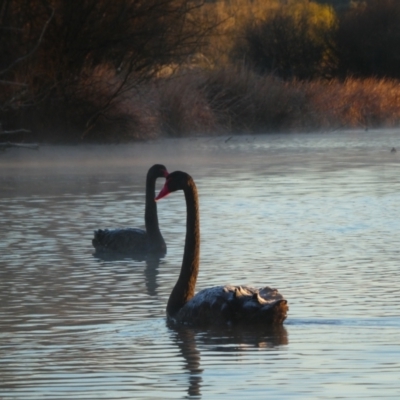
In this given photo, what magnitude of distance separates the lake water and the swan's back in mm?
80

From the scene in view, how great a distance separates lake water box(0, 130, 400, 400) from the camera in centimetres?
545

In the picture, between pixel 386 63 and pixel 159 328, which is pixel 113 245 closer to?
pixel 159 328

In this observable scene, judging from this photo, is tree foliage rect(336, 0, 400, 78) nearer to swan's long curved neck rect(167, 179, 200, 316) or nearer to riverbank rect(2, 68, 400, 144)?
riverbank rect(2, 68, 400, 144)

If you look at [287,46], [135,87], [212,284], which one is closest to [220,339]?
[212,284]

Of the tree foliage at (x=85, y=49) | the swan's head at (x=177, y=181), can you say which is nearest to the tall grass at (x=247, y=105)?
the tree foliage at (x=85, y=49)

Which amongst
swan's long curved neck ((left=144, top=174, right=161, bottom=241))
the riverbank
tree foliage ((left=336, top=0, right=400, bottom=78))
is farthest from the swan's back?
tree foliage ((left=336, top=0, right=400, bottom=78))

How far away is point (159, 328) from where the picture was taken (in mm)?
6766

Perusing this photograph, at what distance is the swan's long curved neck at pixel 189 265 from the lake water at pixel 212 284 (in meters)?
0.14

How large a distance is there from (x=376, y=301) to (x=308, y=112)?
71.2ft

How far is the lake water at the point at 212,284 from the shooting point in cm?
545

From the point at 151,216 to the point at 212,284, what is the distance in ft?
7.72

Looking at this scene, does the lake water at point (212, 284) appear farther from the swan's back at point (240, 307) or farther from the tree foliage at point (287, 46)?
the tree foliage at point (287, 46)

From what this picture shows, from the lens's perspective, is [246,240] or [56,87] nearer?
[246,240]

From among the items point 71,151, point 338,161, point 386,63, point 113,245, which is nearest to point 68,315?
point 113,245
